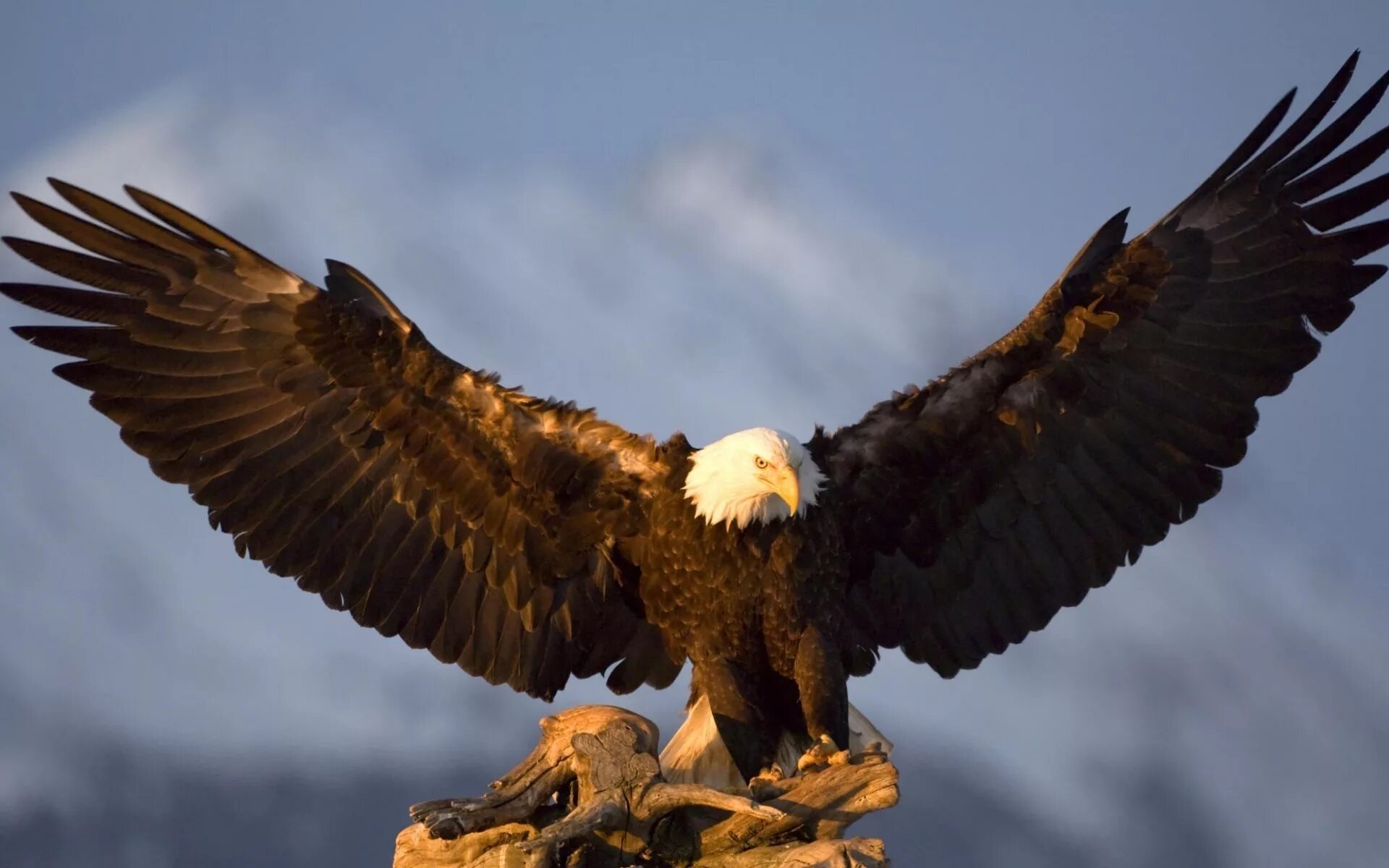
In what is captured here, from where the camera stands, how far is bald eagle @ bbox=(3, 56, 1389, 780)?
724 centimetres

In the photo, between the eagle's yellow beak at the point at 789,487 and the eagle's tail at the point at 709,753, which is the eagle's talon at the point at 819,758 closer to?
the eagle's tail at the point at 709,753

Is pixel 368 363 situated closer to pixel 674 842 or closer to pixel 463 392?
pixel 463 392

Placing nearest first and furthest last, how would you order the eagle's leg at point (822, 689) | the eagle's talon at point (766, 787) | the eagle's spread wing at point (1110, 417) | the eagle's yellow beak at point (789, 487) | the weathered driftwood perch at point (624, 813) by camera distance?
the weathered driftwood perch at point (624, 813)
the eagle's talon at point (766, 787)
the eagle's yellow beak at point (789, 487)
the eagle's leg at point (822, 689)
the eagle's spread wing at point (1110, 417)

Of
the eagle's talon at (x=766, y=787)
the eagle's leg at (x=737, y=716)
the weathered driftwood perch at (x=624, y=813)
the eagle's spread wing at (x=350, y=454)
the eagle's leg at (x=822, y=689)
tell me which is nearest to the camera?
the weathered driftwood perch at (x=624, y=813)

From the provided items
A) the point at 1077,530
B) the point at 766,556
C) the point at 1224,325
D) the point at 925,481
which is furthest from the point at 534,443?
the point at 1224,325

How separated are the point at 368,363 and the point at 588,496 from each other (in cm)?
94

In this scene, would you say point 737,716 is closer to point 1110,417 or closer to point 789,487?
point 789,487

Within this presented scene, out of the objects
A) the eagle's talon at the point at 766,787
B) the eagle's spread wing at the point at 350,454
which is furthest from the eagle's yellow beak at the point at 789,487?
the eagle's talon at the point at 766,787

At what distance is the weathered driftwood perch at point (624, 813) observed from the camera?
6.32m

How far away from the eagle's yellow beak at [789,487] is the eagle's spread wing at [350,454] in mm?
577

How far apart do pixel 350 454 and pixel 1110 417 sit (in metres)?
2.89

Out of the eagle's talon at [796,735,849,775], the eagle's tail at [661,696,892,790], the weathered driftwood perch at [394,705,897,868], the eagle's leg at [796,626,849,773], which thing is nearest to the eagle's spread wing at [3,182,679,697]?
the eagle's tail at [661,696,892,790]

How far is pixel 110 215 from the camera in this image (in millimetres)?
7598

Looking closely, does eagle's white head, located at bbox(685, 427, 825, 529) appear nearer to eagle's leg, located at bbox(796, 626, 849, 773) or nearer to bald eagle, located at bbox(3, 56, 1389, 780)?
bald eagle, located at bbox(3, 56, 1389, 780)
